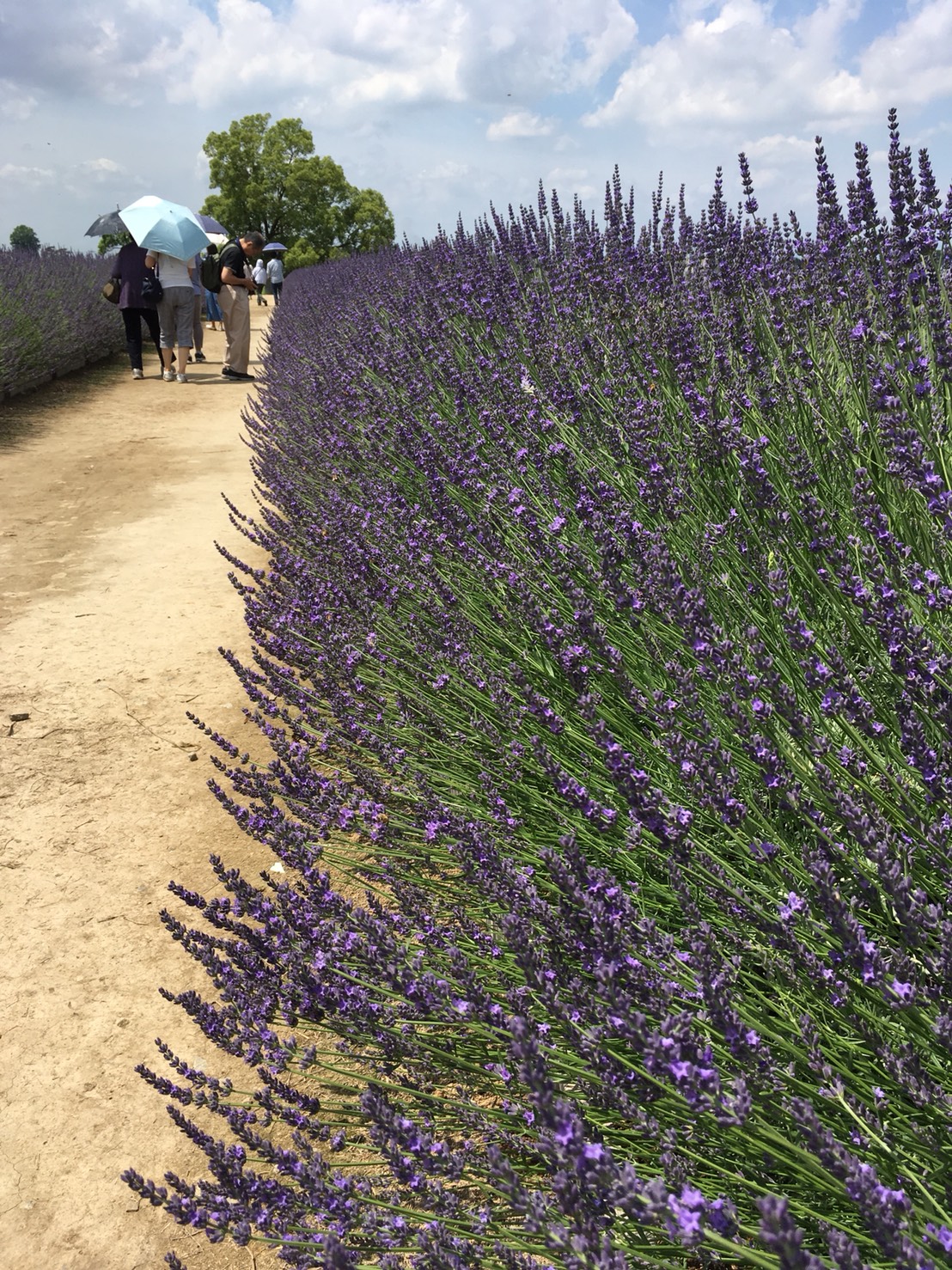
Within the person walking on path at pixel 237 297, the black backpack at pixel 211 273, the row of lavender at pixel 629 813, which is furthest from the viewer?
the black backpack at pixel 211 273

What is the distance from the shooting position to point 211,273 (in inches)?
460

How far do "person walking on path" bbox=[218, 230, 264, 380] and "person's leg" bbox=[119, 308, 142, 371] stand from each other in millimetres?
993

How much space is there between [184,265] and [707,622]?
1078 cm

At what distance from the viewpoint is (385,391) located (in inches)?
189

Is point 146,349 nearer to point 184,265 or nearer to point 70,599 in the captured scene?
point 184,265

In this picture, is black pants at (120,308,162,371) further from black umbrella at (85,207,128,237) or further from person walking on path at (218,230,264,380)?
black umbrella at (85,207,128,237)

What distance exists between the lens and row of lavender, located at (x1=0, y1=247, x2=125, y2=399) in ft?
33.1

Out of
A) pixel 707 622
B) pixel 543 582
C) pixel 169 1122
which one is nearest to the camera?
pixel 707 622

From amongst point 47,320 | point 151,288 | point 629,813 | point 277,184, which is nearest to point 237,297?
point 151,288

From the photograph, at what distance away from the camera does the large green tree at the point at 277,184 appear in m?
36.8

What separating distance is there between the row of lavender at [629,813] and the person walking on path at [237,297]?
293 inches

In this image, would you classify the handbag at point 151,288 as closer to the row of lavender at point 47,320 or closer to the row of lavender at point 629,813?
the row of lavender at point 47,320

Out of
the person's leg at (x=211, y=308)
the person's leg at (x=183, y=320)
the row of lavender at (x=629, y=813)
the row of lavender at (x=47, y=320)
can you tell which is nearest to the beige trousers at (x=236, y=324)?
the person's leg at (x=183, y=320)

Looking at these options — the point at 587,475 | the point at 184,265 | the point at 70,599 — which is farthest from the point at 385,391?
the point at 184,265
